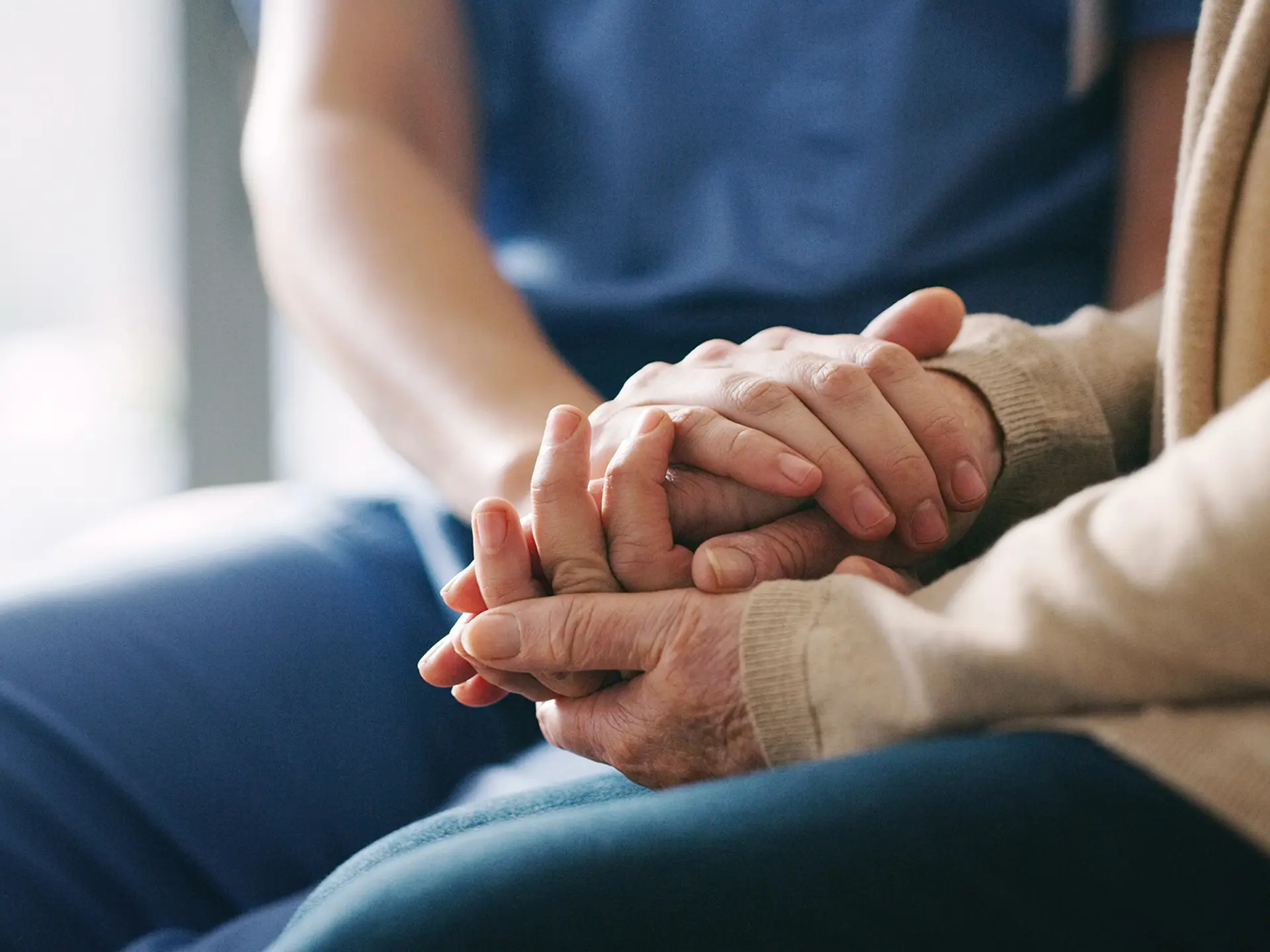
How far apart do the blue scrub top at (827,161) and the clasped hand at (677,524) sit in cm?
34

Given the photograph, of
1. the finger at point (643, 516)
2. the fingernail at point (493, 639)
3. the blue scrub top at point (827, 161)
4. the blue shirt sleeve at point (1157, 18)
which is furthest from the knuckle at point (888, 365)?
the blue shirt sleeve at point (1157, 18)

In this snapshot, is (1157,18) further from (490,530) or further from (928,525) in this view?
(490,530)

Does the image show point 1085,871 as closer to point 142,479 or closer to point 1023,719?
point 1023,719

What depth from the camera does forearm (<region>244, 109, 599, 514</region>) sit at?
78 centimetres

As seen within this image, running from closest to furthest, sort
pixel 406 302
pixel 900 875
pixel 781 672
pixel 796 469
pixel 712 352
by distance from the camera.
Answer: pixel 900 875, pixel 781 672, pixel 796 469, pixel 712 352, pixel 406 302

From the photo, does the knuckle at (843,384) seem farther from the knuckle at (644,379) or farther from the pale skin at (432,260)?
the knuckle at (644,379)

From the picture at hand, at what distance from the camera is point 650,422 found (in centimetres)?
56

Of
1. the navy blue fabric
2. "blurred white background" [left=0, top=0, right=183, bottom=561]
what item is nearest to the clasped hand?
the navy blue fabric

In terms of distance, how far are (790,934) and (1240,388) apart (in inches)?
12.9

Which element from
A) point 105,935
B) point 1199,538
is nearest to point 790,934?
point 1199,538

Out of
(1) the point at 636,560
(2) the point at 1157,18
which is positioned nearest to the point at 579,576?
(1) the point at 636,560

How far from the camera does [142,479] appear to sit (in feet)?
6.89

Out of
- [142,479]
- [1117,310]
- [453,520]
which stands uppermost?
A: [1117,310]

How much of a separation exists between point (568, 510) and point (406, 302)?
37 centimetres
